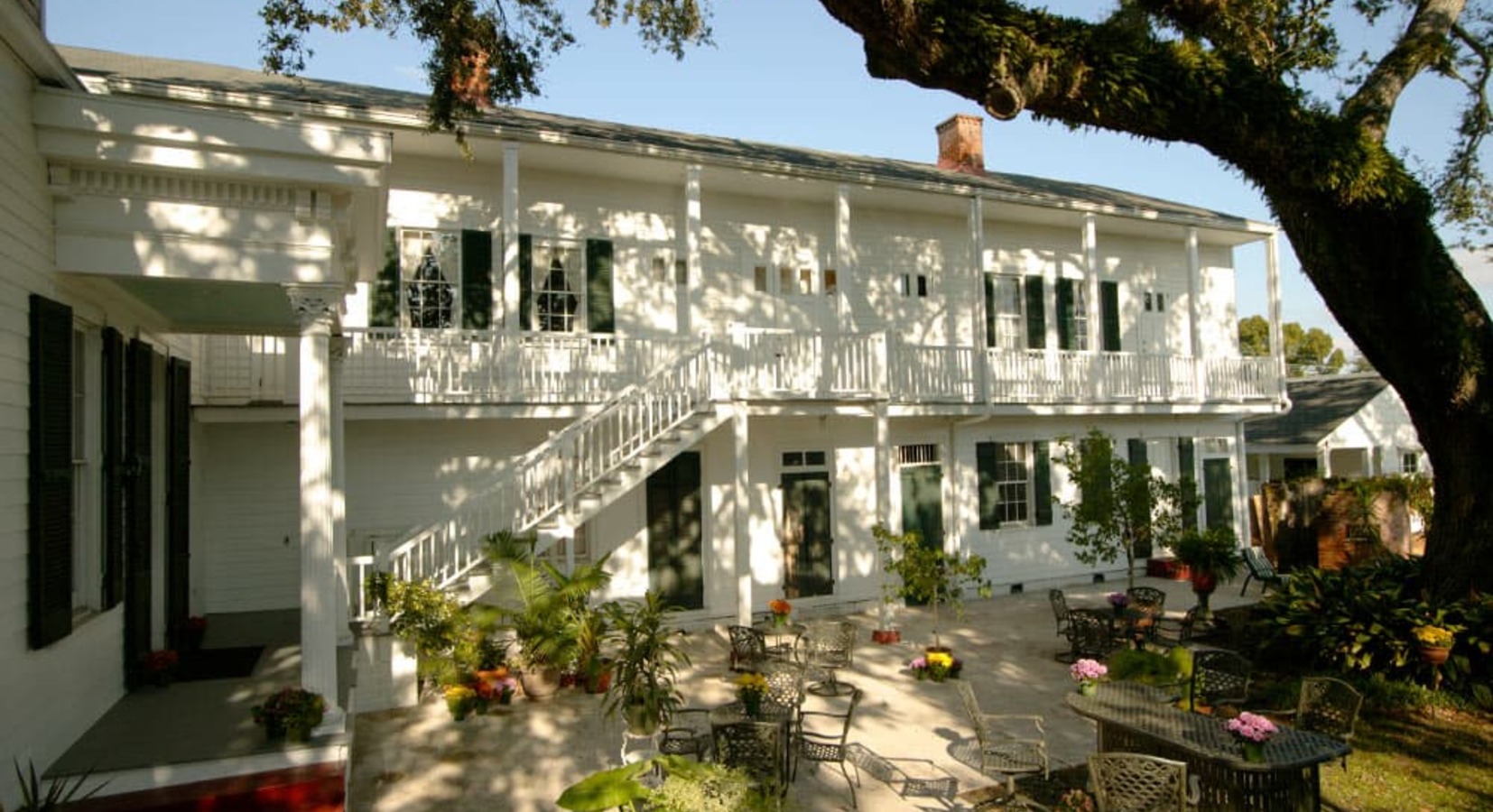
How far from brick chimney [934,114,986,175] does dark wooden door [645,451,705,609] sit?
10.9 m

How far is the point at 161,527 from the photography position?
9.45 m

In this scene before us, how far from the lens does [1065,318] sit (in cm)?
1773

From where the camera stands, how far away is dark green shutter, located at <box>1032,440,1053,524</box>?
16.9 m

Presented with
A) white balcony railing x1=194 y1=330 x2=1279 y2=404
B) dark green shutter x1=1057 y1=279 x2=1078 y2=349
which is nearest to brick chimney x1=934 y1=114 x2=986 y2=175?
dark green shutter x1=1057 y1=279 x2=1078 y2=349

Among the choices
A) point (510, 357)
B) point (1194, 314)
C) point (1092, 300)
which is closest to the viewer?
point (510, 357)

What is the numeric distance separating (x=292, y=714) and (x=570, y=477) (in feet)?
15.5

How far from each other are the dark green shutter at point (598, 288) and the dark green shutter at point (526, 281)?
839 mm

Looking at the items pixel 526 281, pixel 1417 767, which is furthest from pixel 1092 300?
pixel 526 281

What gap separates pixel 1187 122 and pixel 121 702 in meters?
11.1

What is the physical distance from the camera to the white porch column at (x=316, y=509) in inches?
266

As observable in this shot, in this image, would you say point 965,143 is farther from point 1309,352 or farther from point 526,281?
point 1309,352

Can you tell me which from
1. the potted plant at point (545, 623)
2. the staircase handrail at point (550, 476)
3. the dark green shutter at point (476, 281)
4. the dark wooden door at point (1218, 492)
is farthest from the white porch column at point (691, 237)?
the dark wooden door at point (1218, 492)

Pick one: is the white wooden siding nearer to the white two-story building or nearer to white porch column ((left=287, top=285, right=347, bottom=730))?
the white two-story building

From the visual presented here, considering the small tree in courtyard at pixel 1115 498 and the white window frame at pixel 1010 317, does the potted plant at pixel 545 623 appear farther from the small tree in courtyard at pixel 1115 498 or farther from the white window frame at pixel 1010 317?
the white window frame at pixel 1010 317
